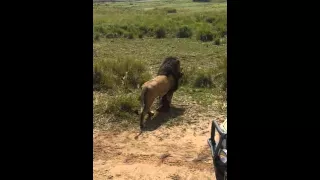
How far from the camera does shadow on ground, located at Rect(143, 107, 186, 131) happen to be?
7051 mm

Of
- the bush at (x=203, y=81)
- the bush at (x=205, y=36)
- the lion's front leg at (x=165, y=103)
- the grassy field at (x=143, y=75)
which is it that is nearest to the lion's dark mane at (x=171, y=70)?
the lion's front leg at (x=165, y=103)

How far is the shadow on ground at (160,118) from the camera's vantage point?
278 inches

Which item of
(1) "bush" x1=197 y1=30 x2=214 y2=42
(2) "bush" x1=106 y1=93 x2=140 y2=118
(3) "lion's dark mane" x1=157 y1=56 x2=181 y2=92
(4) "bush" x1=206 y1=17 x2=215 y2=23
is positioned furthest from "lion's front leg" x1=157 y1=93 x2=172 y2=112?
(4) "bush" x1=206 y1=17 x2=215 y2=23

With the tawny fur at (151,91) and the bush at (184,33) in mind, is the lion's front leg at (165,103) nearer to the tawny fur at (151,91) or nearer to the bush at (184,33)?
the tawny fur at (151,91)

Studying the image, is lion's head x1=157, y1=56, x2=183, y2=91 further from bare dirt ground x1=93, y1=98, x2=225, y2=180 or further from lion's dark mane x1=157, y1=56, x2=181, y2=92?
bare dirt ground x1=93, y1=98, x2=225, y2=180

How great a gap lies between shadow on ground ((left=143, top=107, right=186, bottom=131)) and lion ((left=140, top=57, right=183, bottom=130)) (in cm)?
12

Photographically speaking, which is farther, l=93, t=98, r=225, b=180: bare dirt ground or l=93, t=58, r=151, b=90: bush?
l=93, t=58, r=151, b=90: bush

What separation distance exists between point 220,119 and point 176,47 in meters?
10.3

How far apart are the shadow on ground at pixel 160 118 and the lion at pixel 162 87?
0.12m
